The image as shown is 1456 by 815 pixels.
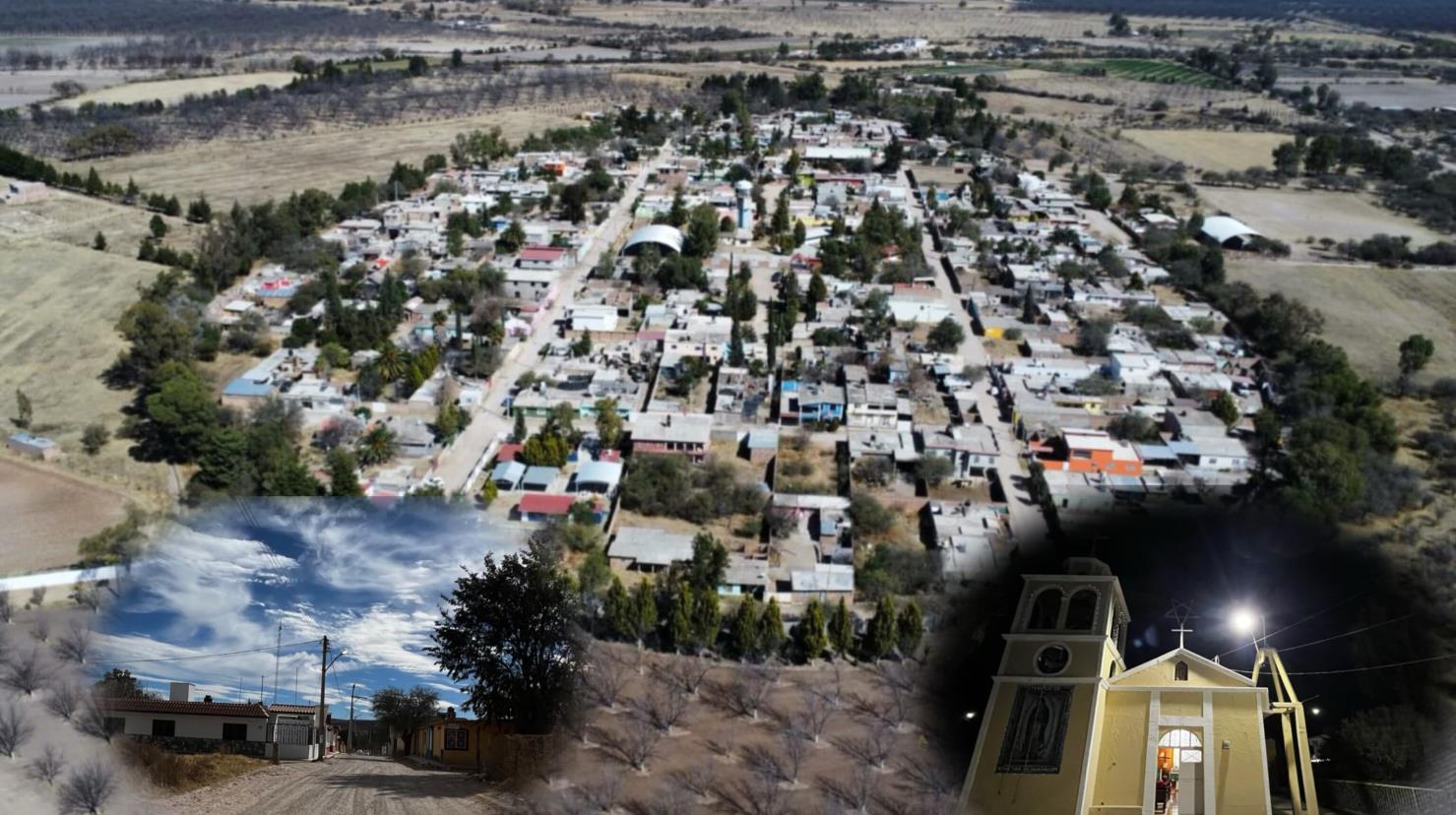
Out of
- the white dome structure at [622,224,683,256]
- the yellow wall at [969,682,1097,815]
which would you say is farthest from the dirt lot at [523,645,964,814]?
the white dome structure at [622,224,683,256]

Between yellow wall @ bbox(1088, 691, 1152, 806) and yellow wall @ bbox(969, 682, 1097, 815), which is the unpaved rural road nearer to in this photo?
yellow wall @ bbox(969, 682, 1097, 815)

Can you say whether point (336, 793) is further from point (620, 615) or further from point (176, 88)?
point (176, 88)

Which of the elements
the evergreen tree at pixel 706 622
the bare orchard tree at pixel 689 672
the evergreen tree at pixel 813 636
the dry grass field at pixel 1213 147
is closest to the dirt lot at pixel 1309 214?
the dry grass field at pixel 1213 147

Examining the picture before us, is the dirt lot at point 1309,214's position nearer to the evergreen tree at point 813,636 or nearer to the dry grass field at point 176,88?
the evergreen tree at point 813,636

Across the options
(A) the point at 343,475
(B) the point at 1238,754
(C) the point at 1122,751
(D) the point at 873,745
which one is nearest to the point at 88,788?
(C) the point at 1122,751

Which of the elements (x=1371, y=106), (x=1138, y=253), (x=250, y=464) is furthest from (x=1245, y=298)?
(x=1371, y=106)

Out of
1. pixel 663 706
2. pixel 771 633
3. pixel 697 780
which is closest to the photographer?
pixel 697 780
